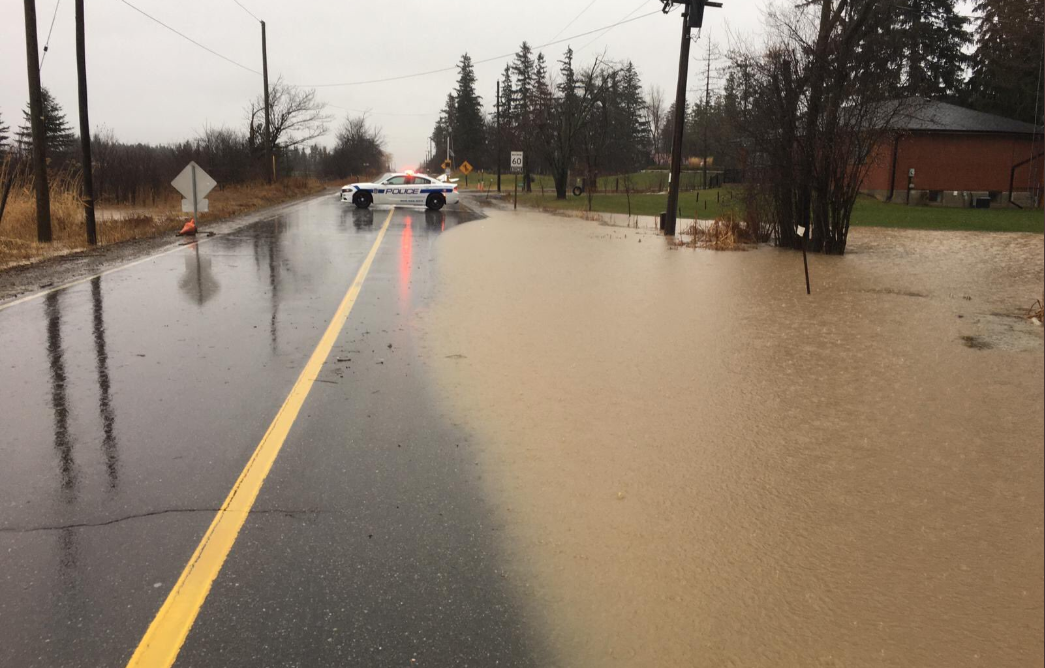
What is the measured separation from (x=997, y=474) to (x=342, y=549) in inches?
147

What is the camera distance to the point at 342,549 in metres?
3.85

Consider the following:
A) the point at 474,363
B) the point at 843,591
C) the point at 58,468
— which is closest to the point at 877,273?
the point at 474,363

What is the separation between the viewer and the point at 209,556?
376 centimetres

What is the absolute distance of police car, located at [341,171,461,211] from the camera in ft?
110

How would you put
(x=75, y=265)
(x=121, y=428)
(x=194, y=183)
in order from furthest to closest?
(x=194, y=183), (x=75, y=265), (x=121, y=428)

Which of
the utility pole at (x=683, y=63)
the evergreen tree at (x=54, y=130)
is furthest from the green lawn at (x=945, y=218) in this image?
the evergreen tree at (x=54, y=130)

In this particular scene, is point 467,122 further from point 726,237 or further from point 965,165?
point 726,237

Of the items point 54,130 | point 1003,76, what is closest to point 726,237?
point 1003,76

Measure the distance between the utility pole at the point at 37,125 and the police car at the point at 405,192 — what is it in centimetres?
1629

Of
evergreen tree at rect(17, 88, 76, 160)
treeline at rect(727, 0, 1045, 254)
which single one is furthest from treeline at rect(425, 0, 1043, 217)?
evergreen tree at rect(17, 88, 76, 160)

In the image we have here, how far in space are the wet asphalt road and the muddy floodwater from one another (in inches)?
13.3

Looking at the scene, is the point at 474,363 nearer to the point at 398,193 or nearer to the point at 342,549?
the point at 342,549

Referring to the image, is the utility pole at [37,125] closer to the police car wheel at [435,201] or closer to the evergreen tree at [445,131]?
the police car wheel at [435,201]

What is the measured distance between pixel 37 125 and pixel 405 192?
16.9m
